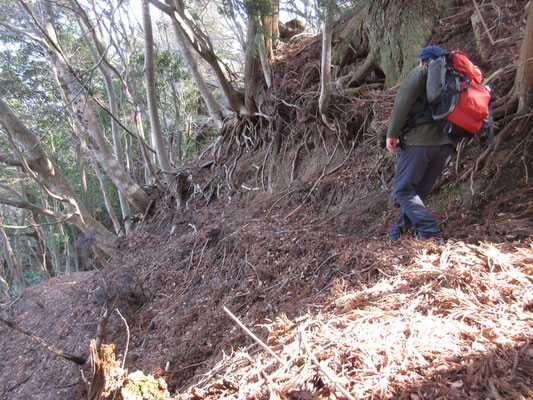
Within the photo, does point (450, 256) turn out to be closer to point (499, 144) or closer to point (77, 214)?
point (499, 144)

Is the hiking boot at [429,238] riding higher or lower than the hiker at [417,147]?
lower

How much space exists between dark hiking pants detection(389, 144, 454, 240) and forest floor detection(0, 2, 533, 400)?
226 mm

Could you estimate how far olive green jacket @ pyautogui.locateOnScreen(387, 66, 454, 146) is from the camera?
268 cm

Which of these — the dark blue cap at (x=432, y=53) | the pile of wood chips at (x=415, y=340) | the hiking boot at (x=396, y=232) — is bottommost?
the hiking boot at (x=396, y=232)

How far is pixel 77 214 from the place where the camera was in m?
7.25

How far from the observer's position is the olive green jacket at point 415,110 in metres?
2.68

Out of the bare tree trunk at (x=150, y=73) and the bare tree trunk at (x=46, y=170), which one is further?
the bare tree trunk at (x=150, y=73)

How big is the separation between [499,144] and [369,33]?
312 centimetres

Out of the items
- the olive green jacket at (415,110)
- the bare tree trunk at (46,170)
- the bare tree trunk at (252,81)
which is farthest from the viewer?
the bare tree trunk at (252,81)

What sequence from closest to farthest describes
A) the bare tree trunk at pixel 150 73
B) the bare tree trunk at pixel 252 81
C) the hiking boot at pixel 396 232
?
1. the hiking boot at pixel 396 232
2. the bare tree trunk at pixel 150 73
3. the bare tree trunk at pixel 252 81

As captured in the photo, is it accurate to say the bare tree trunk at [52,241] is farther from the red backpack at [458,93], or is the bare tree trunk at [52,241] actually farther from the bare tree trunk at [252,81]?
the red backpack at [458,93]

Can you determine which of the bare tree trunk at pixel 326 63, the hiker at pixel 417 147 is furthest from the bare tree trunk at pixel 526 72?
the bare tree trunk at pixel 326 63

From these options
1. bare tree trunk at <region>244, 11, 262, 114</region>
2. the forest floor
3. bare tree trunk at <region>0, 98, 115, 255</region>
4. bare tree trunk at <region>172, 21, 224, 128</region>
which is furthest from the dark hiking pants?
bare tree trunk at <region>172, 21, 224, 128</region>

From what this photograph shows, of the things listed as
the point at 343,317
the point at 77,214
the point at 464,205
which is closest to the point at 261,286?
the point at 343,317
